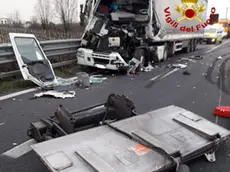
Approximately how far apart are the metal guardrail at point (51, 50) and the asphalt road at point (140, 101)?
1.29 meters

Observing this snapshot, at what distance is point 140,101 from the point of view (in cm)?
518

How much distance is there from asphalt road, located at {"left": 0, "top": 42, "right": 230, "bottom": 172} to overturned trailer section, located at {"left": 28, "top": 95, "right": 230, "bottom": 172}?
31 centimetres

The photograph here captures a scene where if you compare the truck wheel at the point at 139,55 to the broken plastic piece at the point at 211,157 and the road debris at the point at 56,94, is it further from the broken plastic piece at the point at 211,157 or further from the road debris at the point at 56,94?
the broken plastic piece at the point at 211,157

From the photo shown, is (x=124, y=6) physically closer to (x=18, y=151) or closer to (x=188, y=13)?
(x=188, y=13)

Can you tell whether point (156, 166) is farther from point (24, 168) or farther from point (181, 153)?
point (24, 168)

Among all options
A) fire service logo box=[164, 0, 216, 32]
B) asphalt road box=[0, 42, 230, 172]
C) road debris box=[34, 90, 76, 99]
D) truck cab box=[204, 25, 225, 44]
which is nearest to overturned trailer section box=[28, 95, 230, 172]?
asphalt road box=[0, 42, 230, 172]

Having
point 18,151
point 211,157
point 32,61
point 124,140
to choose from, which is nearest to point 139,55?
point 32,61

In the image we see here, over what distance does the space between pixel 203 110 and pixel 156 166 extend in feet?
9.81

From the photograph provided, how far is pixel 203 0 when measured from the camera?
15867 mm

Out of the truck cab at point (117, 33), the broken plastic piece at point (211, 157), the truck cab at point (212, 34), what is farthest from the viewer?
the truck cab at point (212, 34)

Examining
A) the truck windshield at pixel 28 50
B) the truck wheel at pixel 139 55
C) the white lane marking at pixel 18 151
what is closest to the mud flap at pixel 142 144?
the white lane marking at pixel 18 151

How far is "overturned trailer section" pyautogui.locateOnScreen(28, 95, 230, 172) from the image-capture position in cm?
205

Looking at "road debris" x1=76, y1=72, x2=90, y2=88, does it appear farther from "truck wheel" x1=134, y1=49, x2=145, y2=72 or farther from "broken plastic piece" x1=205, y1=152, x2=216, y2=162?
"broken plastic piece" x1=205, y1=152, x2=216, y2=162

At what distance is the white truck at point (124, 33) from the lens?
8.22 meters
